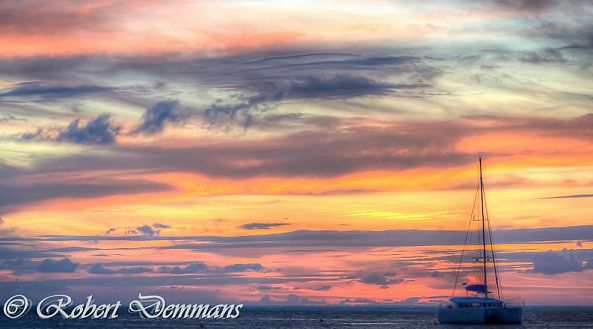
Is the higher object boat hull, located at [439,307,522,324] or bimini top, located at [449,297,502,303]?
bimini top, located at [449,297,502,303]

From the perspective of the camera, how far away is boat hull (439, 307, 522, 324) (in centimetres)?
16188

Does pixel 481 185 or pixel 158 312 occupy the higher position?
pixel 481 185

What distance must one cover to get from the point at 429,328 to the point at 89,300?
99.3 m

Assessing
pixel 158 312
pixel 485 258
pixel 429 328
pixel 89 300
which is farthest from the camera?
pixel 429 328

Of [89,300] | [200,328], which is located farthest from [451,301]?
[89,300]

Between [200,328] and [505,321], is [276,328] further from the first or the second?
[505,321]

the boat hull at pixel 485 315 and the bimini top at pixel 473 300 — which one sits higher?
the bimini top at pixel 473 300

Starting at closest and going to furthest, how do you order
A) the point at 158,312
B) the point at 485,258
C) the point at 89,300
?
the point at 89,300 → the point at 158,312 → the point at 485,258

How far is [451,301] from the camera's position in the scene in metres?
167

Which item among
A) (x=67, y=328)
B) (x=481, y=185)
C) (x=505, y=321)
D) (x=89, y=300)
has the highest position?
(x=481, y=185)

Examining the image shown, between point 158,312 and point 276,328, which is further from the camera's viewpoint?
point 276,328

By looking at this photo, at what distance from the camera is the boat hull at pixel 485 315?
161875mm

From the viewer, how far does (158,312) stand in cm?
11744

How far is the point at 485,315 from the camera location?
162 metres
